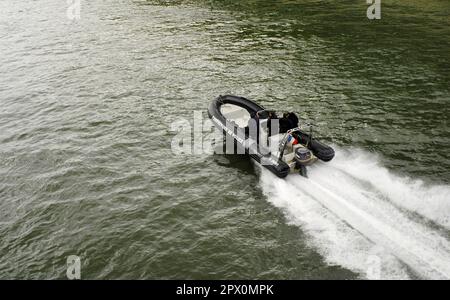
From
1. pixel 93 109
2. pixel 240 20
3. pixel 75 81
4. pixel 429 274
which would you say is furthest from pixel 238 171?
pixel 240 20

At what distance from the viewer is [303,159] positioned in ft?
42.4

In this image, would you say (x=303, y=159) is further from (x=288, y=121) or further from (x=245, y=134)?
(x=245, y=134)

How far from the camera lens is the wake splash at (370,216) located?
967cm

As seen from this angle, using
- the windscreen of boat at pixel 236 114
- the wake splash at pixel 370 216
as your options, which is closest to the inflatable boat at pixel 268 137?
the windscreen of boat at pixel 236 114

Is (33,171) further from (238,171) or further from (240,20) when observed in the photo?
(240,20)

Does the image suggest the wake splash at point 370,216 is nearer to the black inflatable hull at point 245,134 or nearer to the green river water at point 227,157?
the green river water at point 227,157

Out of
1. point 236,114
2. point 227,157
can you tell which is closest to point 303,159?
point 227,157

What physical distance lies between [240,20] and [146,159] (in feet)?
63.0

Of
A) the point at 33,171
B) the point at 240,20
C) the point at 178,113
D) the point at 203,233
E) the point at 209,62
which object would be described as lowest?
the point at 203,233

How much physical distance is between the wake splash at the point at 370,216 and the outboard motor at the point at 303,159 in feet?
0.88

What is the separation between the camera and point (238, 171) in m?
14.4

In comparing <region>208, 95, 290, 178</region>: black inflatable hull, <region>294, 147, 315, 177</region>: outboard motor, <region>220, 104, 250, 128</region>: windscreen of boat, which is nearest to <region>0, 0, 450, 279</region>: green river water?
<region>294, 147, 315, 177</region>: outboard motor

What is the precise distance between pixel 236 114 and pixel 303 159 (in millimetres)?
4436

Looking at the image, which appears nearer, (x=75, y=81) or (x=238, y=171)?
(x=238, y=171)
